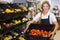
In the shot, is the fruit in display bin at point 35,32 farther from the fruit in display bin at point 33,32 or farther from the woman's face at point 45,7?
the woman's face at point 45,7

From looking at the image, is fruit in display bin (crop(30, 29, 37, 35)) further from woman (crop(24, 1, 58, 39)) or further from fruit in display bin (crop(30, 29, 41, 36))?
woman (crop(24, 1, 58, 39))

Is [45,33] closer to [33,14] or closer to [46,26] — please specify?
[46,26]

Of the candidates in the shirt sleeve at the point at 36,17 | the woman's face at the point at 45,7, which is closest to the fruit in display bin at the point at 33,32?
the shirt sleeve at the point at 36,17

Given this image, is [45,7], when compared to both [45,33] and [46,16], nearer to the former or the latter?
[46,16]

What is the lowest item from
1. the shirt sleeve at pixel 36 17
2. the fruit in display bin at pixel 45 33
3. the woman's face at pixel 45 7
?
the fruit in display bin at pixel 45 33

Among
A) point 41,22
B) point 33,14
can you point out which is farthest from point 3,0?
point 41,22

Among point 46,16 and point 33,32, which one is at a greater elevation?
point 46,16

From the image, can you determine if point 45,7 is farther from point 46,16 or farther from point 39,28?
point 39,28

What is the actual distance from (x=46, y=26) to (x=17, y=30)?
0.93 ft

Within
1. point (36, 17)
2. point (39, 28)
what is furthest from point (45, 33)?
point (36, 17)

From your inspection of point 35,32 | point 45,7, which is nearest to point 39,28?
point 35,32

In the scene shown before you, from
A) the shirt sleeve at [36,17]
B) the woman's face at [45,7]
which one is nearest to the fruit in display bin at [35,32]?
the shirt sleeve at [36,17]

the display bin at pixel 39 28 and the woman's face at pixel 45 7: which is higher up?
the woman's face at pixel 45 7

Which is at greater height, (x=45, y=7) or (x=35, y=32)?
(x=45, y=7)
